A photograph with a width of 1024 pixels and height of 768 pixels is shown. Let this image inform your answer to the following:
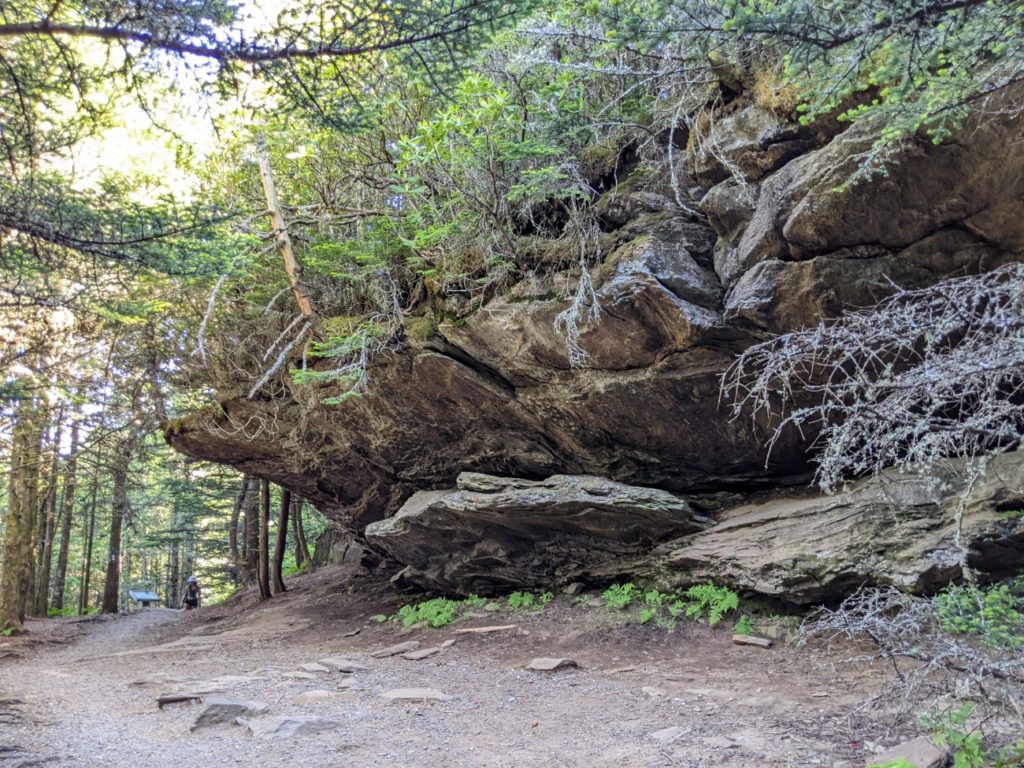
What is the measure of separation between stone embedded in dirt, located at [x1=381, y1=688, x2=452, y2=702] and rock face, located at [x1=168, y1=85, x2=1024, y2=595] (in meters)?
3.30

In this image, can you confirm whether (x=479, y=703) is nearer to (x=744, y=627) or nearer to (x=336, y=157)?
(x=744, y=627)

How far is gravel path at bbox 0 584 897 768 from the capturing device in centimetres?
434

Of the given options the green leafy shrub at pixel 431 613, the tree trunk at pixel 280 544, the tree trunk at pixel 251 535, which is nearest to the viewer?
the green leafy shrub at pixel 431 613

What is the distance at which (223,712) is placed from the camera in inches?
213

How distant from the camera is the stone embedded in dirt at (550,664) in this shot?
6914mm

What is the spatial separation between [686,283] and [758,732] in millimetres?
4892

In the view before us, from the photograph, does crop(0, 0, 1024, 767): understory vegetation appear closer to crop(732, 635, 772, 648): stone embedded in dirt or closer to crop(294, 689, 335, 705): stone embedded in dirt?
crop(732, 635, 772, 648): stone embedded in dirt

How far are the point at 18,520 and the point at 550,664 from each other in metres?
11.6

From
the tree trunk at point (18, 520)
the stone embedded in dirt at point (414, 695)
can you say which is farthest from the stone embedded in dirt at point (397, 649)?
the tree trunk at point (18, 520)

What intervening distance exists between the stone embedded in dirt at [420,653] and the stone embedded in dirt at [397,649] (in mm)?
189

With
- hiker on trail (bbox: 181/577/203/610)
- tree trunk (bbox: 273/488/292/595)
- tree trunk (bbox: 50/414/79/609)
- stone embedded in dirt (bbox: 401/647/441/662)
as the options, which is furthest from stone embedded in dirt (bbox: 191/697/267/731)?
hiker on trail (bbox: 181/577/203/610)

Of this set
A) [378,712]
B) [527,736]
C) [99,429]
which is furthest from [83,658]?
[527,736]

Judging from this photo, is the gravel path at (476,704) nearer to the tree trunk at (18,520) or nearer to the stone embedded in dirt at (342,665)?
the stone embedded in dirt at (342,665)

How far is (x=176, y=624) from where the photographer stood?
14.6 meters
